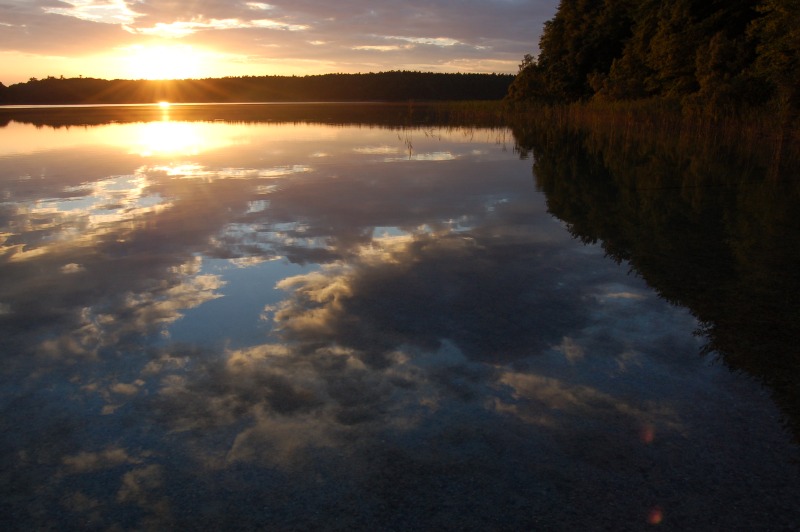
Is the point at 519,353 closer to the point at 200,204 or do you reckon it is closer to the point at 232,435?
the point at 232,435

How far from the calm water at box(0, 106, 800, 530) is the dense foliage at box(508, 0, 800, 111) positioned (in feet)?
52.4

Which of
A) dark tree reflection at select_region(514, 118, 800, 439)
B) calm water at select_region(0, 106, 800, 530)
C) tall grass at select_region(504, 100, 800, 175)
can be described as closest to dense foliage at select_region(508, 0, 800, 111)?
tall grass at select_region(504, 100, 800, 175)

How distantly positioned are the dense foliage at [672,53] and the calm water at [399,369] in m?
16.0

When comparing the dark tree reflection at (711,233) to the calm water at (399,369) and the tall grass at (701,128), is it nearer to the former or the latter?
the calm water at (399,369)

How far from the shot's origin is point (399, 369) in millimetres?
4258

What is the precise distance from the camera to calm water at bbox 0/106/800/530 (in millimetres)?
2873

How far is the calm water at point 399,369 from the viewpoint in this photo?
287cm

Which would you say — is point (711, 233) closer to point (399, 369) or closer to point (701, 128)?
point (399, 369)

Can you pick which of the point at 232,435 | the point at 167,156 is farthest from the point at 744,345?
the point at 167,156

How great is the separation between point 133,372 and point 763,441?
3.97 meters

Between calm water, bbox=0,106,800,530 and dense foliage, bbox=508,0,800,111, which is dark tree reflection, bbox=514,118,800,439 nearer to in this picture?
calm water, bbox=0,106,800,530

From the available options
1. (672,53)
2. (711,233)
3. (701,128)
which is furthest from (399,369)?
(672,53)

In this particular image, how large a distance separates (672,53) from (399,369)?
1325 inches

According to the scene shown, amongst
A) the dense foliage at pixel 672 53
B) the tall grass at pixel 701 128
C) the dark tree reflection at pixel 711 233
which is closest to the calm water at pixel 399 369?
the dark tree reflection at pixel 711 233
